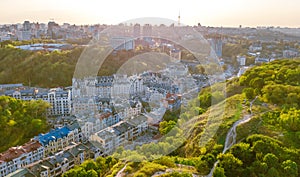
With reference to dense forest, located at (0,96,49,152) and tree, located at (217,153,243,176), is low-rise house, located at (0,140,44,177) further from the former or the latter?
tree, located at (217,153,243,176)

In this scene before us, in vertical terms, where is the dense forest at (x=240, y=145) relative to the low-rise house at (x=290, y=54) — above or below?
below

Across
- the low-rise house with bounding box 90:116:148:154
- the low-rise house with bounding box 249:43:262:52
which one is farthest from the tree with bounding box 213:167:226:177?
the low-rise house with bounding box 249:43:262:52

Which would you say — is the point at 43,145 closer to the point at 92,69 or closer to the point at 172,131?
the point at 172,131

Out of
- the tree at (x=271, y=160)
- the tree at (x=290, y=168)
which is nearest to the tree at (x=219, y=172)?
the tree at (x=271, y=160)

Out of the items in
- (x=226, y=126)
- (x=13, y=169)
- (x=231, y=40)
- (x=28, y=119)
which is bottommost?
(x=13, y=169)

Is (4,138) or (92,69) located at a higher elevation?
(92,69)

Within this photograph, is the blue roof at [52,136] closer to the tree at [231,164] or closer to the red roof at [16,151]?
the red roof at [16,151]

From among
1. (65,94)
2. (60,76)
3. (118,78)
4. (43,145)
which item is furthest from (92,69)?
(43,145)
